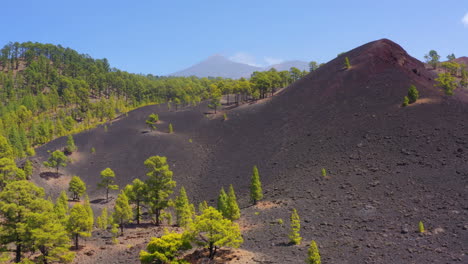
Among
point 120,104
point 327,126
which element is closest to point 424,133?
point 327,126

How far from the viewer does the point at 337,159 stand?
2351 inches

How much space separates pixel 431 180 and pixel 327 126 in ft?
97.1

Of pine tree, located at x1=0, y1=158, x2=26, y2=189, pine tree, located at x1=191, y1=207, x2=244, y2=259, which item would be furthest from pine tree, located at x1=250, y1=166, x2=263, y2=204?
pine tree, located at x1=0, y1=158, x2=26, y2=189

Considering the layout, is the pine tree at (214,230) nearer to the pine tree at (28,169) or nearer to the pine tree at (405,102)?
the pine tree at (405,102)

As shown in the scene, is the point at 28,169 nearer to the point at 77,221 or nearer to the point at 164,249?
the point at 77,221

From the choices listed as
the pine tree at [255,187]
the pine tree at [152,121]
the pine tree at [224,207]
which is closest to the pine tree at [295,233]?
the pine tree at [224,207]

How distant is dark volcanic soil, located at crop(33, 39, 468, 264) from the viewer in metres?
36.9

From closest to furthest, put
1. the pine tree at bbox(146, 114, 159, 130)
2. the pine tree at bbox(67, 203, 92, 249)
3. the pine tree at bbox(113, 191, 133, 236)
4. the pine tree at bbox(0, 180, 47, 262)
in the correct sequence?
1. the pine tree at bbox(0, 180, 47, 262)
2. the pine tree at bbox(67, 203, 92, 249)
3. the pine tree at bbox(113, 191, 133, 236)
4. the pine tree at bbox(146, 114, 159, 130)

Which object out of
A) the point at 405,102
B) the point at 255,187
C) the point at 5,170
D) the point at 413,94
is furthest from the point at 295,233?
the point at 5,170

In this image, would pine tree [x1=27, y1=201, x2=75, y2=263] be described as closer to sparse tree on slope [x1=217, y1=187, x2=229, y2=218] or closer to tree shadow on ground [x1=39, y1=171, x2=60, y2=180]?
sparse tree on slope [x1=217, y1=187, x2=229, y2=218]

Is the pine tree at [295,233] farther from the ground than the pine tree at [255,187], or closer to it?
closer to it

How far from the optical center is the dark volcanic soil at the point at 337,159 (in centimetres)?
3688

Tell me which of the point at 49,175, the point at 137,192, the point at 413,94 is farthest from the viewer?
the point at 49,175

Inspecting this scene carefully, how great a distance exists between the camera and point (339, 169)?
5647 cm
